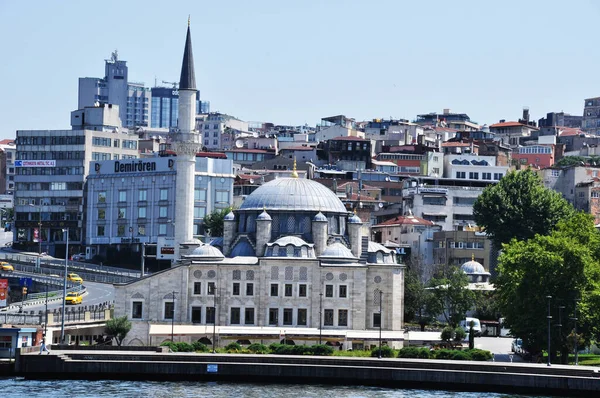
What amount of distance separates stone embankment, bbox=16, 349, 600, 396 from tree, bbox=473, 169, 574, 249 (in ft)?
145

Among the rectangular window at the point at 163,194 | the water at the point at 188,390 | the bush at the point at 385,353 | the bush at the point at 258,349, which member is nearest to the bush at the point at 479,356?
the bush at the point at 385,353

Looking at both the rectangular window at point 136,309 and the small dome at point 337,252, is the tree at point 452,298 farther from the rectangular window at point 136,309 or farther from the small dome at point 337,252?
the rectangular window at point 136,309

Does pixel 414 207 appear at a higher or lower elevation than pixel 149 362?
higher

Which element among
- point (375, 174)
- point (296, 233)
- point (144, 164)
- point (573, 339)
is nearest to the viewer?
point (573, 339)

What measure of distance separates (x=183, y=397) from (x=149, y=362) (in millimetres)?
6504

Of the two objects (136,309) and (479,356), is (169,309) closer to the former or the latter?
(136,309)

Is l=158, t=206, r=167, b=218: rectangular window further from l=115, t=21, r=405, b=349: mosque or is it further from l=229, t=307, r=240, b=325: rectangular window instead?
l=229, t=307, r=240, b=325: rectangular window

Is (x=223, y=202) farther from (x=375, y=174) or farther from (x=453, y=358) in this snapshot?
(x=453, y=358)

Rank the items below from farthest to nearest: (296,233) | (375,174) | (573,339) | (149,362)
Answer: (375,174), (296,233), (573,339), (149,362)

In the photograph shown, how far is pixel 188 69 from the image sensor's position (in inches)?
3927

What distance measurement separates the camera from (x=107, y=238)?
12525 cm

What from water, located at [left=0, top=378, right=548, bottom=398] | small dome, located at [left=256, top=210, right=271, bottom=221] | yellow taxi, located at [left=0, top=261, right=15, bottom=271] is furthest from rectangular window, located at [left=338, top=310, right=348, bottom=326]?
yellow taxi, located at [left=0, top=261, right=15, bottom=271]

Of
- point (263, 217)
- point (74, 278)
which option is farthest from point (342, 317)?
point (74, 278)

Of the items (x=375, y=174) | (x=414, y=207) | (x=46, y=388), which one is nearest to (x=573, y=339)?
(x=46, y=388)
